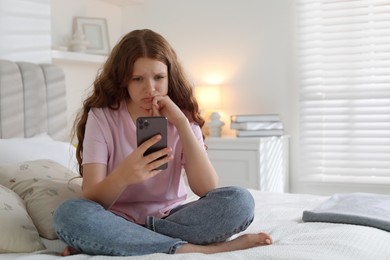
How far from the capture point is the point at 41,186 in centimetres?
189

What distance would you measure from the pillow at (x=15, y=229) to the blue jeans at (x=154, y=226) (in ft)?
0.41

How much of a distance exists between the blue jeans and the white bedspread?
40 millimetres

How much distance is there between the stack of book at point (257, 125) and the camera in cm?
347

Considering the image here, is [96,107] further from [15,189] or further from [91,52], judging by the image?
[91,52]

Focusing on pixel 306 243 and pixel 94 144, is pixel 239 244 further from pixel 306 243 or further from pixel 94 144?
pixel 94 144

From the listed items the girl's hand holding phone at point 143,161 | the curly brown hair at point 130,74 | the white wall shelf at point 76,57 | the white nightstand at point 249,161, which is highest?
the white wall shelf at point 76,57

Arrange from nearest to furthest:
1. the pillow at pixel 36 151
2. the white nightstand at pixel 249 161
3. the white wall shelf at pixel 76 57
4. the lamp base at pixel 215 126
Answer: the pillow at pixel 36 151
the white wall shelf at pixel 76 57
the white nightstand at pixel 249 161
the lamp base at pixel 215 126

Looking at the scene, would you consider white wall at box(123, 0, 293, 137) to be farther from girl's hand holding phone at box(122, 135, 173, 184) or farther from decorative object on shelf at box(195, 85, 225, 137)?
girl's hand holding phone at box(122, 135, 173, 184)

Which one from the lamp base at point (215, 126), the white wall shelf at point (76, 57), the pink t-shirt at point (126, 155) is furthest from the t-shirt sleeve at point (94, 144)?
Result: the lamp base at point (215, 126)

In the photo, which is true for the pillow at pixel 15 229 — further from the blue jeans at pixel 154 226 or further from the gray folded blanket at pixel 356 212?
the gray folded blanket at pixel 356 212

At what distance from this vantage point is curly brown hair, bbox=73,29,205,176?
1.76 m

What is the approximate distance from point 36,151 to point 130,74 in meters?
0.78

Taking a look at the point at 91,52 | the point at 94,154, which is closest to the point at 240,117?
the point at 91,52

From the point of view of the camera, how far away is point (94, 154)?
5.52ft
